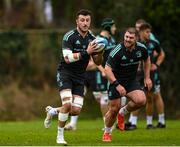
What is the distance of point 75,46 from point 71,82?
74 cm

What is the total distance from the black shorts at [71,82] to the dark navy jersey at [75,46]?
11 cm

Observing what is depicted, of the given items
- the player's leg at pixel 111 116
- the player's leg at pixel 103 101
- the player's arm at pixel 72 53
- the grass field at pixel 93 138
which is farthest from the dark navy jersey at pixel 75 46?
the player's leg at pixel 103 101

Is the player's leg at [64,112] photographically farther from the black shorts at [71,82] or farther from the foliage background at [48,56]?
the foliage background at [48,56]

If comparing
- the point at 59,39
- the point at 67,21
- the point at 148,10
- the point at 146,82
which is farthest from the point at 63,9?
the point at 146,82

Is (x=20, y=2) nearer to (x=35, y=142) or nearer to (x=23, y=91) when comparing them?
(x=23, y=91)

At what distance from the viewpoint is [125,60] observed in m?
16.1

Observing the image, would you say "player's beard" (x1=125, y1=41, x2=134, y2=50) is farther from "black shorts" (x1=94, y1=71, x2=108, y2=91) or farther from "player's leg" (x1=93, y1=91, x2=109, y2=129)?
"black shorts" (x1=94, y1=71, x2=108, y2=91)

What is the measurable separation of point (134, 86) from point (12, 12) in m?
23.7

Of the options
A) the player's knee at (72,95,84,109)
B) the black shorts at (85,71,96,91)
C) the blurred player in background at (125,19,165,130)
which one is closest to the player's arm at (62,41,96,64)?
the player's knee at (72,95,84,109)

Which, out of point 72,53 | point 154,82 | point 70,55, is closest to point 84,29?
point 72,53

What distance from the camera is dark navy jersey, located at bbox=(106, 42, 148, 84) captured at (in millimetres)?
16069

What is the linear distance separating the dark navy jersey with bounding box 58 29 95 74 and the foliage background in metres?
11.8

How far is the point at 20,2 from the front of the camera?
41.3 meters

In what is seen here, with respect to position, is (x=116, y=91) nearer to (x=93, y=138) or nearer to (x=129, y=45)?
(x=129, y=45)
